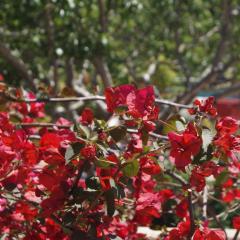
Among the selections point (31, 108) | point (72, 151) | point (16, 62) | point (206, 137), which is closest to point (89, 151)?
point (72, 151)

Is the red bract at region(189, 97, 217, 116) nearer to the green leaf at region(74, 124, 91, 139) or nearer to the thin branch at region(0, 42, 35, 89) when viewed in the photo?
the green leaf at region(74, 124, 91, 139)

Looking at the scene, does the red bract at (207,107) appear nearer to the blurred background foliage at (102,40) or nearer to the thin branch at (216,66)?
the blurred background foliage at (102,40)

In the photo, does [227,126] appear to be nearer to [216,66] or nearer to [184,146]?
[184,146]

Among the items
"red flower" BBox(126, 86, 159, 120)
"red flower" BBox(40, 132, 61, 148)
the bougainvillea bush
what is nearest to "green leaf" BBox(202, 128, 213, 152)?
the bougainvillea bush

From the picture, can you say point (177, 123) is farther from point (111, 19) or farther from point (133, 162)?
point (111, 19)

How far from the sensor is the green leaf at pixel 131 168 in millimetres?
1114

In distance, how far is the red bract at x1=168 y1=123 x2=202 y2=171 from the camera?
44.4 inches

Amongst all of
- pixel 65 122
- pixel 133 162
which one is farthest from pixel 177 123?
pixel 65 122

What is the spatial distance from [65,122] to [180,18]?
4.52 meters

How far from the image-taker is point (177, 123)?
4.01ft

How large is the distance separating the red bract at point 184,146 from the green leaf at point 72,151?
0.22 m

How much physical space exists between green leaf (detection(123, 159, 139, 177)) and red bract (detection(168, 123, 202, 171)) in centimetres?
9

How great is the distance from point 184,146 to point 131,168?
134 millimetres

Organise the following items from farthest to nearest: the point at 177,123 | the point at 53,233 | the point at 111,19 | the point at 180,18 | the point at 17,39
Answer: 1. the point at 111,19
2. the point at 180,18
3. the point at 17,39
4. the point at 53,233
5. the point at 177,123
